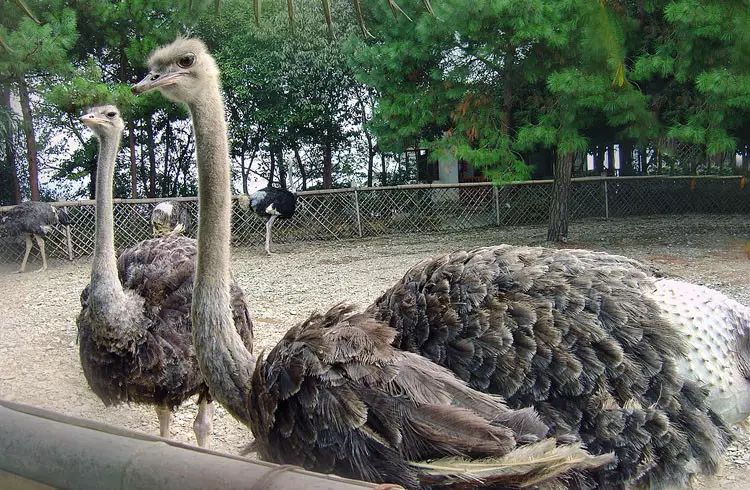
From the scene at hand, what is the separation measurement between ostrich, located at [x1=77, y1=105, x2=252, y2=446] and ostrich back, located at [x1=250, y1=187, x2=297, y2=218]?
276 inches

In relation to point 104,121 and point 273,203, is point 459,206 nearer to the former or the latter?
point 273,203

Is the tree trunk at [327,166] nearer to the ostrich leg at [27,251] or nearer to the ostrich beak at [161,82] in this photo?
the ostrich leg at [27,251]

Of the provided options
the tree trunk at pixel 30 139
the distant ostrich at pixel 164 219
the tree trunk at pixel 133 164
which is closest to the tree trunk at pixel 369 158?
the tree trunk at pixel 133 164

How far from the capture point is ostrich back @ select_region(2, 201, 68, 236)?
8.35 m

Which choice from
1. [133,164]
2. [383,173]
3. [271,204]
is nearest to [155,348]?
[271,204]

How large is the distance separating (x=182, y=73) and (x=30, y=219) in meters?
7.07

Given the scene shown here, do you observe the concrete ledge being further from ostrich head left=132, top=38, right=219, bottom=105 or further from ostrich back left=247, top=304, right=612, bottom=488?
ostrich head left=132, top=38, right=219, bottom=105

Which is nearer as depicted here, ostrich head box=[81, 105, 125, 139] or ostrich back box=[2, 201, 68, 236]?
ostrich head box=[81, 105, 125, 139]

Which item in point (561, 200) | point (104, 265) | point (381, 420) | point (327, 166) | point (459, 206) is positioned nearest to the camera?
point (381, 420)

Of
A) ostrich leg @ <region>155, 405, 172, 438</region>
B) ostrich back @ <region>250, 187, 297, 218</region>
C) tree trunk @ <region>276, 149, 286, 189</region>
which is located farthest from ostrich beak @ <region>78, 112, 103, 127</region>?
tree trunk @ <region>276, 149, 286, 189</region>

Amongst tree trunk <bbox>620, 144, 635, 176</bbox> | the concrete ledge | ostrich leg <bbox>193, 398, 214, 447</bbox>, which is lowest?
ostrich leg <bbox>193, 398, 214, 447</bbox>

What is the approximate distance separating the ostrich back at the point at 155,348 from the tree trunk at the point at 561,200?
23.0 feet

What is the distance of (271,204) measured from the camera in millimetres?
10109

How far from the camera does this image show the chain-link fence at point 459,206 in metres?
11.1
